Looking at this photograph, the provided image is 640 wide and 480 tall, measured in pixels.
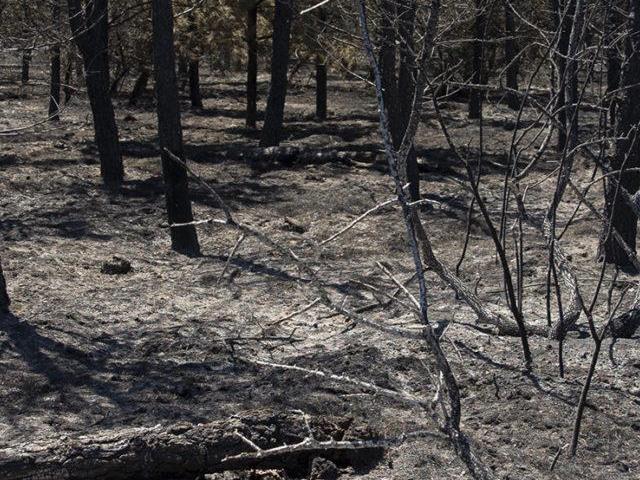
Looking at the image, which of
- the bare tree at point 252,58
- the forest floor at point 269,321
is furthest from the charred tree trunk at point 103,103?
the bare tree at point 252,58

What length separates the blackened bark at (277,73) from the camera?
18406 millimetres

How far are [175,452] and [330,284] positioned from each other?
17.3 ft

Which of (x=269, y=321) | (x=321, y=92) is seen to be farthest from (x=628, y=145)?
→ (x=321, y=92)

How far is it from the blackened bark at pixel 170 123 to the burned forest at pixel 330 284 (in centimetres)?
2

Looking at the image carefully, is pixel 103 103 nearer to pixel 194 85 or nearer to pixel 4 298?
pixel 4 298

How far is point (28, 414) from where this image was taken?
7164 mm

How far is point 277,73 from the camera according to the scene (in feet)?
61.4

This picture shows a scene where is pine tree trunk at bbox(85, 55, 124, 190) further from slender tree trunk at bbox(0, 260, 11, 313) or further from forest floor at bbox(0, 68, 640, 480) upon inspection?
slender tree trunk at bbox(0, 260, 11, 313)

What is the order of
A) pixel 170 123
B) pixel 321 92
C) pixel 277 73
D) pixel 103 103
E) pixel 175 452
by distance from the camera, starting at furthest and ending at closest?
1. pixel 321 92
2. pixel 277 73
3. pixel 103 103
4. pixel 170 123
5. pixel 175 452

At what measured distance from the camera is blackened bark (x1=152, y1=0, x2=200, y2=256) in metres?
11.6

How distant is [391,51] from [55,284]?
5.21 meters

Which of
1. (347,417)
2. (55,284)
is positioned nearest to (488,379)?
(347,417)

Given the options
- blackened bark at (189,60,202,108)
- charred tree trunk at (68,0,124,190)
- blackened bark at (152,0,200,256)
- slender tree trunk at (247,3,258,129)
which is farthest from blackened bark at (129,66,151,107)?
blackened bark at (152,0,200,256)

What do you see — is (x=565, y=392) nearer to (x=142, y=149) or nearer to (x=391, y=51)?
(x=391, y=51)
